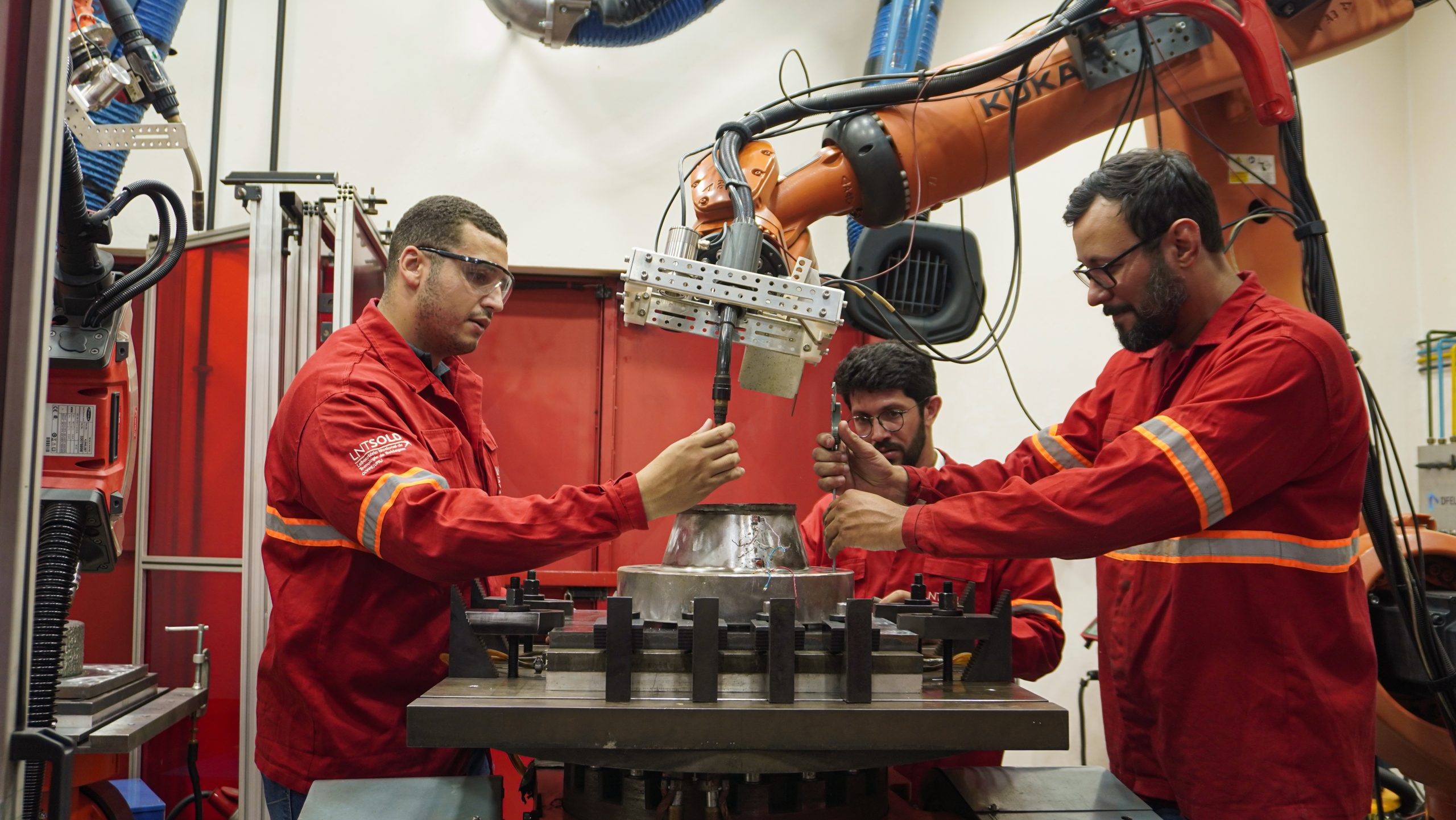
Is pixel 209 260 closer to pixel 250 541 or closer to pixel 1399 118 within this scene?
pixel 250 541

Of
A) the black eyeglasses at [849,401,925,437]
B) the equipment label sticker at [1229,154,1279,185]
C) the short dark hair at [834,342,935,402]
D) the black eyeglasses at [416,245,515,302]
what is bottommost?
the black eyeglasses at [849,401,925,437]

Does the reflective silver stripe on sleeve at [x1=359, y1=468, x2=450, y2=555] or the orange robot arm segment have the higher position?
the orange robot arm segment

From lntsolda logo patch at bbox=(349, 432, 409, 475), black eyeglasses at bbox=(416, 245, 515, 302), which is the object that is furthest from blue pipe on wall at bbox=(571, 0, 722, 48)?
lntsolda logo patch at bbox=(349, 432, 409, 475)

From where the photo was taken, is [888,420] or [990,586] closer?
[990,586]

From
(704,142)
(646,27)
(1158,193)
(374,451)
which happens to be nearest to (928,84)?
(1158,193)

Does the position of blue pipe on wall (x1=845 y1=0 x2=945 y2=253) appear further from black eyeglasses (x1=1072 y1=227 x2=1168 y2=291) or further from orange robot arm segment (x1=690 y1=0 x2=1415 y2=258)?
black eyeglasses (x1=1072 y1=227 x2=1168 y2=291)

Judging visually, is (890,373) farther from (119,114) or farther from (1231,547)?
(119,114)

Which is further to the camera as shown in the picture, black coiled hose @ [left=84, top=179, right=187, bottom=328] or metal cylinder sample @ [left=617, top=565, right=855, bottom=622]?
black coiled hose @ [left=84, top=179, right=187, bottom=328]

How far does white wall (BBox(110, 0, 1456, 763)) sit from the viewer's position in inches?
157

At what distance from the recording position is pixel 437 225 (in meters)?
2.07

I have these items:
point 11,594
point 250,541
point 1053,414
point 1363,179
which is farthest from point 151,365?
point 1363,179

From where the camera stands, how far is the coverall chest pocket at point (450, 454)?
1.86 m

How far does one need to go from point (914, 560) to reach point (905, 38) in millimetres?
2419

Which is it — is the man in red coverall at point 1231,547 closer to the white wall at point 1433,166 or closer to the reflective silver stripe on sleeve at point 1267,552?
the reflective silver stripe on sleeve at point 1267,552
